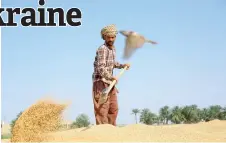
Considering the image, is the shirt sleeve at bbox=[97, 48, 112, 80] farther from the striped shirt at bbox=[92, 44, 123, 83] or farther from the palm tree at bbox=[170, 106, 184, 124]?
the palm tree at bbox=[170, 106, 184, 124]

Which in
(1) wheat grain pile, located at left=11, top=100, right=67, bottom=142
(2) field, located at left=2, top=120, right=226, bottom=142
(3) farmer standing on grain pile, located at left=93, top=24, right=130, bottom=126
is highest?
(3) farmer standing on grain pile, located at left=93, top=24, right=130, bottom=126

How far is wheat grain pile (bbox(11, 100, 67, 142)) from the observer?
19.8ft

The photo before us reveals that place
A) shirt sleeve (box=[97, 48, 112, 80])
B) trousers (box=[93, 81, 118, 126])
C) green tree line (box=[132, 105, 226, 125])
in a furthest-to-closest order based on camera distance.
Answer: green tree line (box=[132, 105, 226, 125]) → trousers (box=[93, 81, 118, 126]) → shirt sleeve (box=[97, 48, 112, 80])

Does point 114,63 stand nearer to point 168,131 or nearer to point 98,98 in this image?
point 98,98

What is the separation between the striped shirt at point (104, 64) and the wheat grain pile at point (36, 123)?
3.60ft

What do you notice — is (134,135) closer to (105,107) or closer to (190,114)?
(105,107)

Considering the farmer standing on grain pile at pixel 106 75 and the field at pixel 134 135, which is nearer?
the field at pixel 134 135

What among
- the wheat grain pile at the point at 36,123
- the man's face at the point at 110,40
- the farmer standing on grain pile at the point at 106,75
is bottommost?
the wheat grain pile at the point at 36,123

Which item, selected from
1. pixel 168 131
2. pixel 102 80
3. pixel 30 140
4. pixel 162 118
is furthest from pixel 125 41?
pixel 162 118

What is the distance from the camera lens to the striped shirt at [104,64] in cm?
709

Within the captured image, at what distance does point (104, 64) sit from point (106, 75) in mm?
171

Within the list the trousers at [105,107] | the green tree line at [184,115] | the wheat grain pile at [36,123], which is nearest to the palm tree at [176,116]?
the green tree line at [184,115]

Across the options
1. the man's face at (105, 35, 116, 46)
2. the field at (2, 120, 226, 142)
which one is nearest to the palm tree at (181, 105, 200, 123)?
the man's face at (105, 35, 116, 46)

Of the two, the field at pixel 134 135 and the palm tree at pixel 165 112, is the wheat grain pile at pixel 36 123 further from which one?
the palm tree at pixel 165 112
